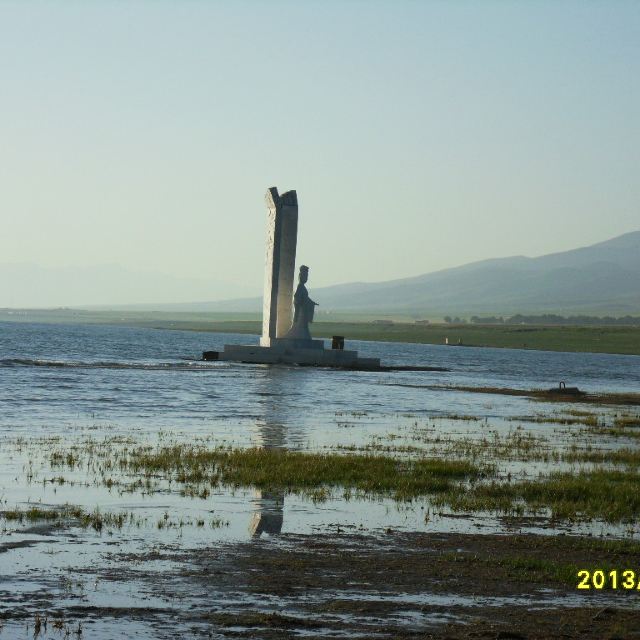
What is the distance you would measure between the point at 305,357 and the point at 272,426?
141 feet

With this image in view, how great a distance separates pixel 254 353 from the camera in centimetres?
8056

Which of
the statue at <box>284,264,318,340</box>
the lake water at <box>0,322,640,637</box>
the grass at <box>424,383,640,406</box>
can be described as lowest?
the lake water at <box>0,322,640,637</box>

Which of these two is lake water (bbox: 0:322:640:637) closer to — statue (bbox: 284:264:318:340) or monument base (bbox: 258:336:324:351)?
monument base (bbox: 258:336:324:351)

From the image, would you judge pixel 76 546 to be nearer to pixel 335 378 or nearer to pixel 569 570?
pixel 569 570

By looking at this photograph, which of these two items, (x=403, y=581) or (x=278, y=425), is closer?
(x=403, y=581)

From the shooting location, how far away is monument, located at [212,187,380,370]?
257ft

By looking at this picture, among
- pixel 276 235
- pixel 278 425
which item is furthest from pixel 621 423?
pixel 276 235

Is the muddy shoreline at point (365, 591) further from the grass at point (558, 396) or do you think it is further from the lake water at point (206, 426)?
the grass at point (558, 396)

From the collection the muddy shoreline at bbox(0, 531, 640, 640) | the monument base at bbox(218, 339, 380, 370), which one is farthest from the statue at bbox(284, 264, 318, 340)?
the muddy shoreline at bbox(0, 531, 640, 640)

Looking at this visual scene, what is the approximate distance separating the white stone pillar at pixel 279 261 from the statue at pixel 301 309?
0.89 metres

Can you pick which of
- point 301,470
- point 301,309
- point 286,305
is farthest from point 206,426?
point 286,305

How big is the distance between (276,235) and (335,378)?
13774 mm

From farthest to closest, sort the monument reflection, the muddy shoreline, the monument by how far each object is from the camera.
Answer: the monument → the monument reflection → the muddy shoreline

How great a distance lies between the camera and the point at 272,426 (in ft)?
119
